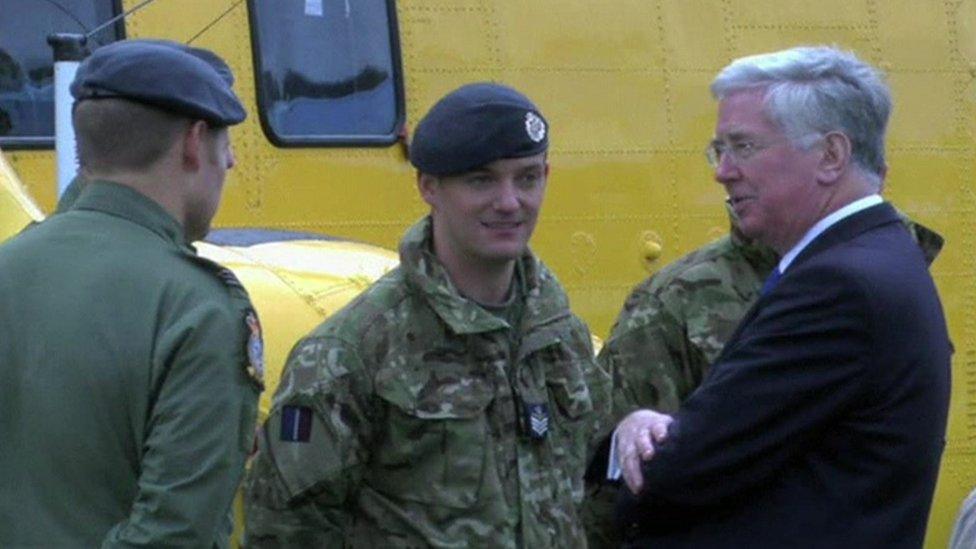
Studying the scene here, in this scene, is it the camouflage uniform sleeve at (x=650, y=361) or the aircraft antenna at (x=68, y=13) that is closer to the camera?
the camouflage uniform sleeve at (x=650, y=361)

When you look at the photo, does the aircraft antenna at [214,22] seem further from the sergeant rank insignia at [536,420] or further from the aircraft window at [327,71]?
the sergeant rank insignia at [536,420]

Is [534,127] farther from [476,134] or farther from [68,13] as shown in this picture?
[68,13]

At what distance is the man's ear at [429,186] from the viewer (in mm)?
4168

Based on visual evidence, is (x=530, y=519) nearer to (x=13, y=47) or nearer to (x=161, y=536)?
(x=161, y=536)

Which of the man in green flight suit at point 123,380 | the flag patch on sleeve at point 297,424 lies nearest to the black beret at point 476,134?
the flag patch on sleeve at point 297,424

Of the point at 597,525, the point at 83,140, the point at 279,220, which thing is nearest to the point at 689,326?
the point at 597,525

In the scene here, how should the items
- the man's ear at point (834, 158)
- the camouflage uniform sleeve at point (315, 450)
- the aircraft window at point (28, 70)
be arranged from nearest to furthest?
1. the man's ear at point (834, 158)
2. the camouflage uniform sleeve at point (315, 450)
3. the aircraft window at point (28, 70)

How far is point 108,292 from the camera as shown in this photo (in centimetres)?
326

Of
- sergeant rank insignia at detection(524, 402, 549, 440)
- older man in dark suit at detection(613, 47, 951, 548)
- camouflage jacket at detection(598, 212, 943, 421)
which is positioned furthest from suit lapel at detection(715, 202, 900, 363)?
camouflage jacket at detection(598, 212, 943, 421)

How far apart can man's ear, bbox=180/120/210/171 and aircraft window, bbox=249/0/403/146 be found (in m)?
4.68

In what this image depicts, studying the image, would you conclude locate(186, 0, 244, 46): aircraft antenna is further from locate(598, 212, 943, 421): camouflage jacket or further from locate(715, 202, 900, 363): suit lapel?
locate(715, 202, 900, 363): suit lapel

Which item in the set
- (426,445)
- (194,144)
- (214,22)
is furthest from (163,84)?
(214,22)

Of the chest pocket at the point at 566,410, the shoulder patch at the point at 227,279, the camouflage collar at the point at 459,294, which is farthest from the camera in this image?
the chest pocket at the point at 566,410

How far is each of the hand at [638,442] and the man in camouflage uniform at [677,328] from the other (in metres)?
1.04
